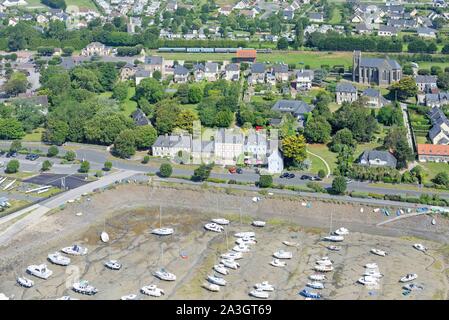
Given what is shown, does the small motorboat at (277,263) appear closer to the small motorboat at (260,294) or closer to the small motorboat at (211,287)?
the small motorboat at (260,294)

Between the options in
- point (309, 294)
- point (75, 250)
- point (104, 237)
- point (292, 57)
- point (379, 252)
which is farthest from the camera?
point (292, 57)

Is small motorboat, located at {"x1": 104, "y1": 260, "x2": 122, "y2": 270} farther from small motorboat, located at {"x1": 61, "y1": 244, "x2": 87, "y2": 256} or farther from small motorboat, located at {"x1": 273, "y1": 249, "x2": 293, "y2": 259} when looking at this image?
small motorboat, located at {"x1": 273, "y1": 249, "x2": 293, "y2": 259}

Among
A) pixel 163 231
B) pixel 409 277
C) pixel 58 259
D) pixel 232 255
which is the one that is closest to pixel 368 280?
pixel 409 277

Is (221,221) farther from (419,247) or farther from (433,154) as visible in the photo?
(433,154)

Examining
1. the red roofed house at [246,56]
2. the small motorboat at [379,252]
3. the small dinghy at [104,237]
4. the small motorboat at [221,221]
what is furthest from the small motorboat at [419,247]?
the red roofed house at [246,56]

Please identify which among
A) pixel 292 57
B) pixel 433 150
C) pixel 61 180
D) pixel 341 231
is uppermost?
pixel 292 57

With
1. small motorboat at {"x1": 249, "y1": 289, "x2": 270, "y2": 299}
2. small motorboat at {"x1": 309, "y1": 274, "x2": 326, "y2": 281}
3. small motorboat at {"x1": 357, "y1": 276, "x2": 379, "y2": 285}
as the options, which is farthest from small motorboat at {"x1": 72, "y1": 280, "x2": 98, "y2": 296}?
small motorboat at {"x1": 357, "y1": 276, "x2": 379, "y2": 285}
